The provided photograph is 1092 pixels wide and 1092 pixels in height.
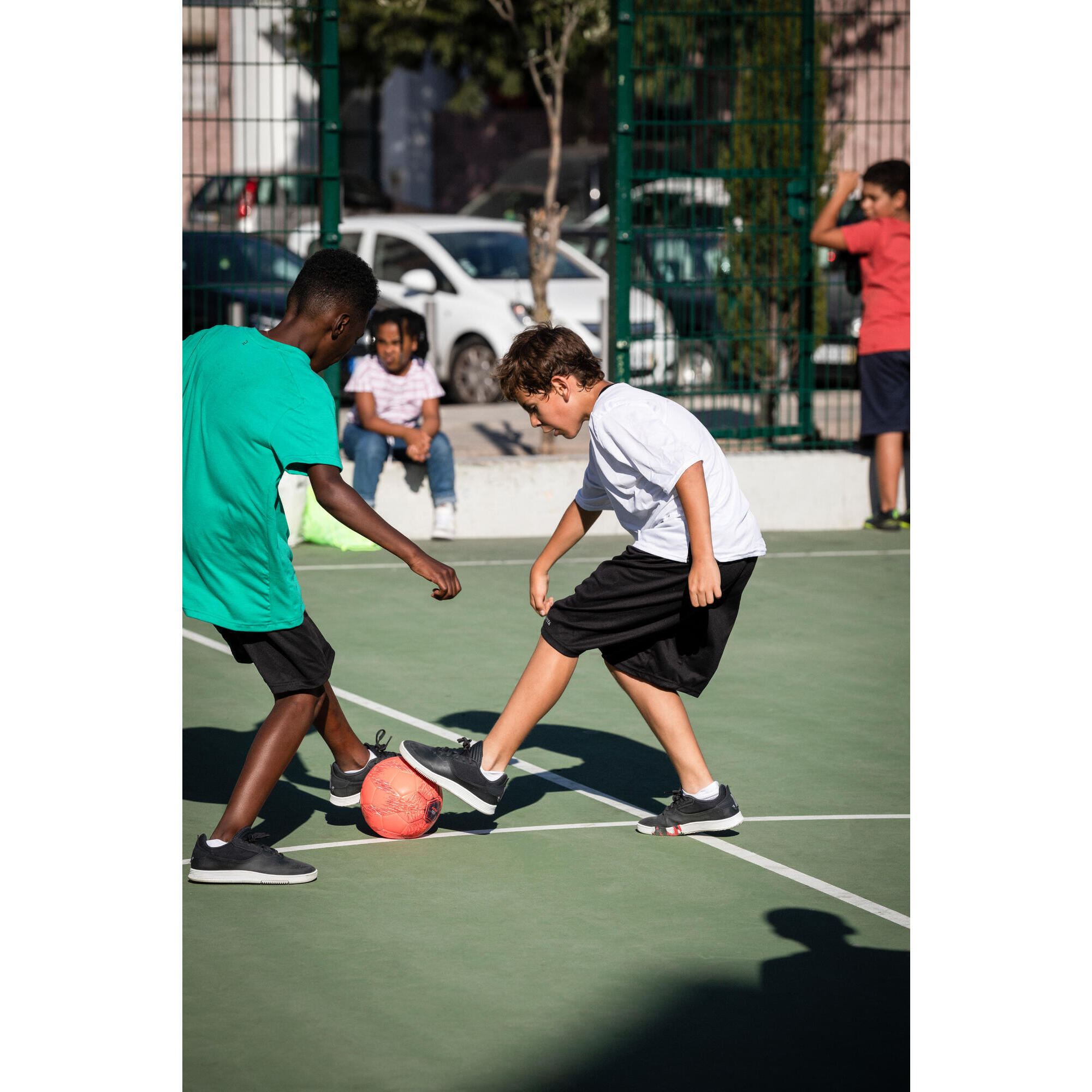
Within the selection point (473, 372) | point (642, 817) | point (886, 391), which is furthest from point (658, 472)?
point (473, 372)

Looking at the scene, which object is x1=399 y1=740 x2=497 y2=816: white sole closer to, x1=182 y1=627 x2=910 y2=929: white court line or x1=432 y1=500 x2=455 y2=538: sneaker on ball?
x1=182 y1=627 x2=910 y2=929: white court line

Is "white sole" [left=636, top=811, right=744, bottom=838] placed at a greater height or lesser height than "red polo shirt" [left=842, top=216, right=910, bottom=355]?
lesser

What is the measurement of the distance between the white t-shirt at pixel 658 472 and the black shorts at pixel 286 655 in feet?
3.29

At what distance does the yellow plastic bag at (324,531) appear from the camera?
430 inches

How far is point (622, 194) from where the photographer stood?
1165cm

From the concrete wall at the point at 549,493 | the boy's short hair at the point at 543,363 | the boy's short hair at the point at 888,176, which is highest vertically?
the boy's short hair at the point at 888,176

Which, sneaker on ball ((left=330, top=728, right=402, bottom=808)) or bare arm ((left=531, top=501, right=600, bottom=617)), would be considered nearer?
bare arm ((left=531, top=501, right=600, bottom=617))

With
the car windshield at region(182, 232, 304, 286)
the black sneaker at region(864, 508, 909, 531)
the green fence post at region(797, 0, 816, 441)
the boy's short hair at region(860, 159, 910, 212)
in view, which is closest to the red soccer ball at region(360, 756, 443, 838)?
the car windshield at region(182, 232, 304, 286)

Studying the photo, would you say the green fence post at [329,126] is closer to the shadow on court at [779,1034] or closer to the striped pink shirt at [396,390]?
the striped pink shirt at [396,390]

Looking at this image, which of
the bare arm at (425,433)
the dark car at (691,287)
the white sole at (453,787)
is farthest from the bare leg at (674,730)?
the dark car at (691,287)

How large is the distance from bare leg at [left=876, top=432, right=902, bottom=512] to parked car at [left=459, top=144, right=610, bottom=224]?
42.3 ft

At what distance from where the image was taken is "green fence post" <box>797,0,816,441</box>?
1209 centimetres

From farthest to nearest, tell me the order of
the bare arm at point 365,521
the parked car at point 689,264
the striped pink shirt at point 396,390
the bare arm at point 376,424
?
the parked car at point 689,264, the striped pink shirt at point 396,390, the bare arm at point 376,424, the bare arm at point 365,521
